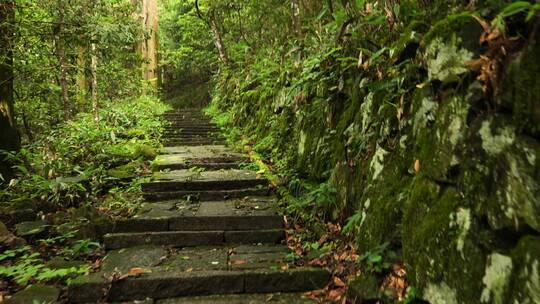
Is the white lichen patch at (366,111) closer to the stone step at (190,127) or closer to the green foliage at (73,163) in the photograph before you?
the green foliage at (73,163)

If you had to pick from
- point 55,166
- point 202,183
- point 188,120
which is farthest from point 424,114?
point 188,120

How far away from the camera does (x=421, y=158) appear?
304 centimetres

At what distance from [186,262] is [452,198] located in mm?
2982

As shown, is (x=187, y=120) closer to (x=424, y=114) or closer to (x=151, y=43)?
(x=151, y=43)

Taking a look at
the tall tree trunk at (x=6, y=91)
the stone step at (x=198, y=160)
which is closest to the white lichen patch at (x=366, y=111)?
the stone step at (x=198, y=160)

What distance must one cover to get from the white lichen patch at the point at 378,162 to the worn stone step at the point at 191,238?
1.68 m

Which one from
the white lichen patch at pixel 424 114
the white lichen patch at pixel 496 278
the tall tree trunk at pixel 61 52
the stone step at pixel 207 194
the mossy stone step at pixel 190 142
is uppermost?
the tall tree trunk at pixel 61 52

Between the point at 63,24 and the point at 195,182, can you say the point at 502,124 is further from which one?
the point at 63,24

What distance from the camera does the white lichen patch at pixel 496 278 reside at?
6.63 ft

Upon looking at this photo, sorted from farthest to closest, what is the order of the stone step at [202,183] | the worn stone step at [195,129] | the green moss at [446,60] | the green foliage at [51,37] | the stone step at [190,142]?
1. the worn stone step at [195,129]
2. the stone step at [190,142]
3. the stone step at [202,183]
4. the green foliage at [51,37]
5. the green moss at [446,60]

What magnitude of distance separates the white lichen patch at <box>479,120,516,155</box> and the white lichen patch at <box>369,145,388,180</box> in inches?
53.9

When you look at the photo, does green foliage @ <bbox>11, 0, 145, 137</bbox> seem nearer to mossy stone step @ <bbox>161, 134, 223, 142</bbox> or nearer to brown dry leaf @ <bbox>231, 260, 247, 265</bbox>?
mossy stone step @ <bbox>161, 134, 223, 142</bbox>

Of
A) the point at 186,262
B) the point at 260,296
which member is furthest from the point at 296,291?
the point at 186,262

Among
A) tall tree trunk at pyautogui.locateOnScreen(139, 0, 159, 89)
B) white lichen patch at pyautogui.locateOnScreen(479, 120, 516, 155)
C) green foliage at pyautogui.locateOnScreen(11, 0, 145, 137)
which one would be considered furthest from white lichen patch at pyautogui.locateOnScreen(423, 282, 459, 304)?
tall tree trunk at pyautogui.locateOnScreen(139, 0, 159, 89)
